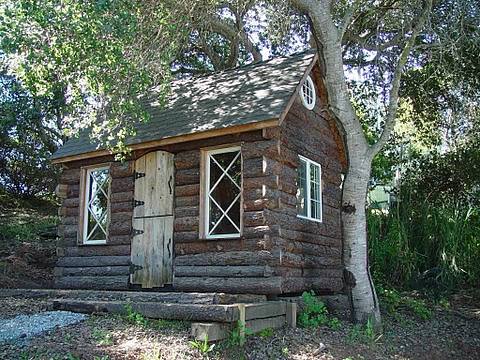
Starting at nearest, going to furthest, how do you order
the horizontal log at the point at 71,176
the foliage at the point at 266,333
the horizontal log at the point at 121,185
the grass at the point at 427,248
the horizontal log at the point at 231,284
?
the foliage at the point at 266,333 → the horizontal log at the point at 231,284 → the horizontal log at the point at 121,185 → the horizontal log at the point at 71,176 → the grass at the point at 427,248

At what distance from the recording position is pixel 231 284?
351 inches

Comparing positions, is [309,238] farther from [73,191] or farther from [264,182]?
[73,191]

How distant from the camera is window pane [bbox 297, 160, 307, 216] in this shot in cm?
1014

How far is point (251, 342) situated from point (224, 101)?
5027 mm

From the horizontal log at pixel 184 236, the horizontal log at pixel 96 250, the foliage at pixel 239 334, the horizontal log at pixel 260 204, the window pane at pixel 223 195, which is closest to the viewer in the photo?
the foliage at pixel 239 334

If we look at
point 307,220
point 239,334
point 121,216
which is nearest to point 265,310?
point 239,334

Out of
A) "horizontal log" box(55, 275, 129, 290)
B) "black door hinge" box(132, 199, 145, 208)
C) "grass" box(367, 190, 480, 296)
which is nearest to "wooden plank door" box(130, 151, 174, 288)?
"black door hinge" box(132, 199, 145, 208)

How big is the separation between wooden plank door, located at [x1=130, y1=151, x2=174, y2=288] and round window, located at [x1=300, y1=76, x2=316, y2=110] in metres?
3.09

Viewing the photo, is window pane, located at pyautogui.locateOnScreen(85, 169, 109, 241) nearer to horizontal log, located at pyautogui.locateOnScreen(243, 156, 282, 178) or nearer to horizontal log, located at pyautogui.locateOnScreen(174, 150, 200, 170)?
horizontal log, located at pyautogui.locateOnScreen(174, 150, 200, 170)

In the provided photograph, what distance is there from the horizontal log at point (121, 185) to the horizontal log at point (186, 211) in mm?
1411

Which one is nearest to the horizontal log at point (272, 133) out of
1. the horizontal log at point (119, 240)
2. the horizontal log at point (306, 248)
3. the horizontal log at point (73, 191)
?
the horizontal log at point (306, 248)

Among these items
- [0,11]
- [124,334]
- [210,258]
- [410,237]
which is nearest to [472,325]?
[410,237]

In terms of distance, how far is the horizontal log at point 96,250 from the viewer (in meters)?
10.6

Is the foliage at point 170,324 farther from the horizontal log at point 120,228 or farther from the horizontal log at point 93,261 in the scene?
the horizontal log at point 120,228
